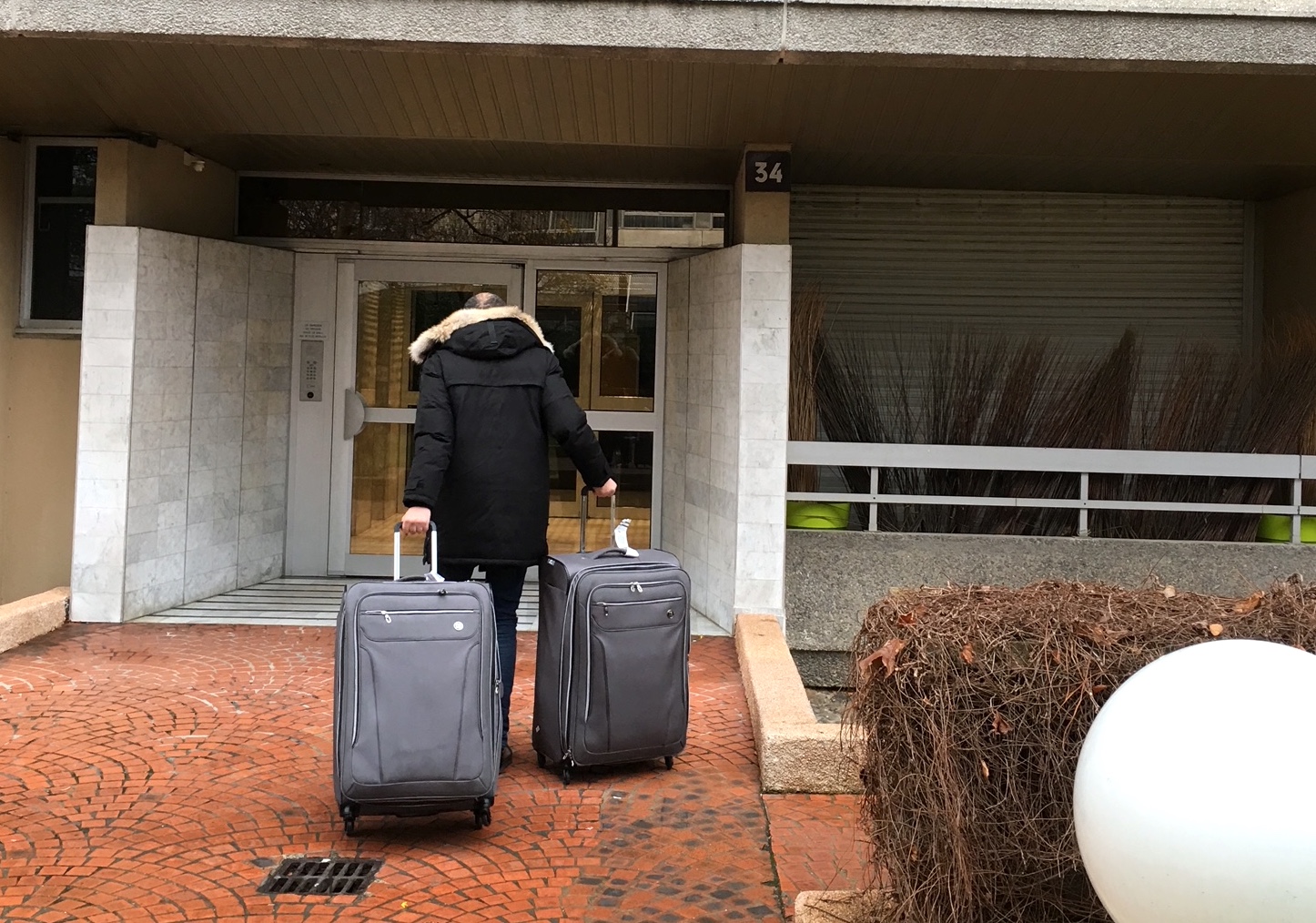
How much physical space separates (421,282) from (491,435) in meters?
4.33

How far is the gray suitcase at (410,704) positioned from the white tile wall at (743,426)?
3.15 m

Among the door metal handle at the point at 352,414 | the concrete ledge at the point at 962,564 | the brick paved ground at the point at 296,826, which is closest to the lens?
the brick paved ground at the point at 296,826

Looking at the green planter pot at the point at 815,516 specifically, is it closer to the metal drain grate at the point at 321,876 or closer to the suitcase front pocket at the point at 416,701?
the suitcase front pocket at the point at 416,701

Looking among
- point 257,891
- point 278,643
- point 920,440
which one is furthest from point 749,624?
point 257,891

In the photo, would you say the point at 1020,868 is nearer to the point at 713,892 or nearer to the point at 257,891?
the point at 713,892

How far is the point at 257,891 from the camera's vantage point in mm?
3342

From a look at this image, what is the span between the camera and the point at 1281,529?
7152 millimetres

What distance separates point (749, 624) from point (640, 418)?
224cm

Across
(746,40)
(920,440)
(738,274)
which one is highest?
(746,40)

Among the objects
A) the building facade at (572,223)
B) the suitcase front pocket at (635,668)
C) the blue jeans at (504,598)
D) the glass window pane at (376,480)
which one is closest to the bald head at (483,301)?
the blue jeans at (504,598)

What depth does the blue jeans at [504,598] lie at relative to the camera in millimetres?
4359

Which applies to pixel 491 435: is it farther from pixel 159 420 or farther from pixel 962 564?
pixel 962 564

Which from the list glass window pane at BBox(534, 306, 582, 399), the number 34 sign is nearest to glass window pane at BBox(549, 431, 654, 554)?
glass window pane at BBox(534, 306, 582, 399)

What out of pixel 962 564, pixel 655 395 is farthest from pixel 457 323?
pixel 655 395
